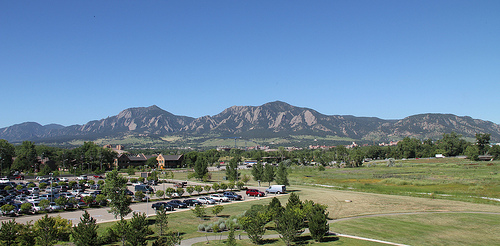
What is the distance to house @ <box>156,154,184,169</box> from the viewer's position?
16188cm

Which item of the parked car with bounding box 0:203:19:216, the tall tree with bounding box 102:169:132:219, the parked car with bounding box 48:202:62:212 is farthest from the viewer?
the parked car with bounding box 48:202:62:212

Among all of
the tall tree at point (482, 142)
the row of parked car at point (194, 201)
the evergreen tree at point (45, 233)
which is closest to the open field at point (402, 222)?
the row of parked car at point (194, 201)

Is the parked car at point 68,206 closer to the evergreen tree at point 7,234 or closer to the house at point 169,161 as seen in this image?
the evergreen tree at point 7,234

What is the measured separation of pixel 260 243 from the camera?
1127 inches

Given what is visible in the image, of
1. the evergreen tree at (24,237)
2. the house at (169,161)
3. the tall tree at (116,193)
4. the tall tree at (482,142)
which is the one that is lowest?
the house at (169,161)

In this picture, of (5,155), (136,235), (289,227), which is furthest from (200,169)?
(5,155)

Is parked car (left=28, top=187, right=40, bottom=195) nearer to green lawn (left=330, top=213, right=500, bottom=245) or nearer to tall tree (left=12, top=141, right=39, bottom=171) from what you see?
tall tree (left=12, top=141, right=39, bottom=171)

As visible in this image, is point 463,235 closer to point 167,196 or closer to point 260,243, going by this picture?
point 260,243

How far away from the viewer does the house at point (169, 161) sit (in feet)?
531

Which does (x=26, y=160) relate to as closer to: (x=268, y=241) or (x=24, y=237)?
(x=24, y=237)

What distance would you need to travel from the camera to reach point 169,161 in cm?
16462

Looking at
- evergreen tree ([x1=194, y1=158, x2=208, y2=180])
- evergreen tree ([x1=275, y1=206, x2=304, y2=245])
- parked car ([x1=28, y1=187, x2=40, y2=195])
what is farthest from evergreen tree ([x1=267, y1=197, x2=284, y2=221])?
evergreen tree ([x1=194, y1=158, x2=208, y2=180])

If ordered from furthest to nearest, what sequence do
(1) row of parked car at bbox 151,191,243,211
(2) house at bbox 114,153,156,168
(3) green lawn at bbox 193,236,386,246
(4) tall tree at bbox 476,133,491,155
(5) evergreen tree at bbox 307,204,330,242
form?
(4) tall tree at bbox 476,133,491,155
(2) house at bbox 114,153,156,168
(1) row of parked car at bbox 151,191,243,211
(5) evergreen tree at bbox 307,204,330,242
(3) green lawn at bbox 193,236,386,246

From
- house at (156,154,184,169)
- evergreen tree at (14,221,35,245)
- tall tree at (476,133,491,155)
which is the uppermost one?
tall tree at (476,133,491,155)
